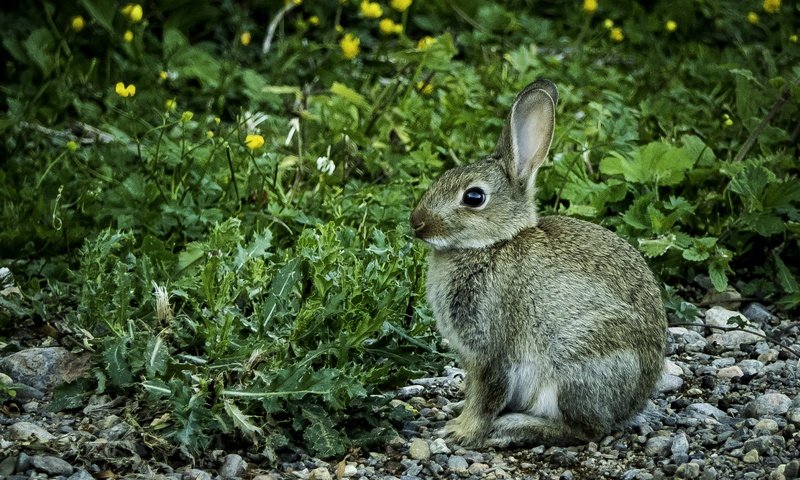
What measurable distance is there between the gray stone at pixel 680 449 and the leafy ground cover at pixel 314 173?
1080 mm

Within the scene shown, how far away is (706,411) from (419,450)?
4.08ft

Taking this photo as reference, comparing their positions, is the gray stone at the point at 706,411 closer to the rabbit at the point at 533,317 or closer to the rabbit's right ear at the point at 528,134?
the rabbit at the point at 533,317

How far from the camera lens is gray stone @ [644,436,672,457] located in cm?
468

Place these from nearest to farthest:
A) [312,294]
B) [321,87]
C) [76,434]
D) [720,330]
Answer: [76,434] → [312,294] → [720,330] → [321,87]

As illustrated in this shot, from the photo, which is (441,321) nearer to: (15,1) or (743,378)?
(743,378)

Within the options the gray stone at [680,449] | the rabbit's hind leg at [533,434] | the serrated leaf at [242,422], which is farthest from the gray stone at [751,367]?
the serrated leaf at [242,422]

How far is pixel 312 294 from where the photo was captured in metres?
5.23

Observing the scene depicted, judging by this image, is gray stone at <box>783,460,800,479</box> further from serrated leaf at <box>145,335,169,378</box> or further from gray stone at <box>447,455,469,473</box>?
serrated leaf at <box>145,335,169,378</box>

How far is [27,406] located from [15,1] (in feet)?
15.2

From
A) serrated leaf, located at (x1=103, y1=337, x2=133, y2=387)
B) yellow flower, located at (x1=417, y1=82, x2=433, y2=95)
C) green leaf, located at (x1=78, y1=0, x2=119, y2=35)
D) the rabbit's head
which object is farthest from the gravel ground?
green leaf, located at (x1=78, y1=0, x2=119, y2=35)

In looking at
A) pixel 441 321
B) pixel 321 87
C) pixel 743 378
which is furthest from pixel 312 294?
pixel 321 87

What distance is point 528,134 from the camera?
203 inches

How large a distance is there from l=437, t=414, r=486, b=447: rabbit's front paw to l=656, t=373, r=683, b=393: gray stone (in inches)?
38.0

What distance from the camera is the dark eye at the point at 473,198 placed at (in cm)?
500
